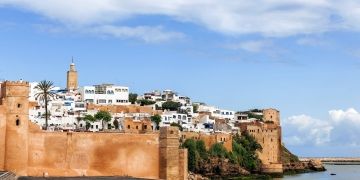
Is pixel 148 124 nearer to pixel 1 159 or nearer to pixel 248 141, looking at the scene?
pixel 248 141

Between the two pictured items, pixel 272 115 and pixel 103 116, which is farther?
pixel 272 115

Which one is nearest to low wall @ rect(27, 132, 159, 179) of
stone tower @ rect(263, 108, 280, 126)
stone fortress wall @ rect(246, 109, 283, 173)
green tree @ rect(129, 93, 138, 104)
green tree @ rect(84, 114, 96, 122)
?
green tree @ rect(84, 114, 96, 122)

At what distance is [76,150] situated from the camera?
33719 mm

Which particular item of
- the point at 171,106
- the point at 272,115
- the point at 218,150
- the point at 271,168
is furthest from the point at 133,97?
the point at 218,150

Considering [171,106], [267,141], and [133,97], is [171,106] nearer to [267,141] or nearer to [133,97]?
[133,97]

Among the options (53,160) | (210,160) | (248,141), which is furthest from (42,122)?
(53,160)

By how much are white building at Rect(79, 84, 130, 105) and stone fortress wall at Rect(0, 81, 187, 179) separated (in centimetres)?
5047

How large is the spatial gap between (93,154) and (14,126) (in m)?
4.11

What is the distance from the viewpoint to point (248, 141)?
77.4 meters

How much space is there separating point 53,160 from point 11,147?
223 centimetres

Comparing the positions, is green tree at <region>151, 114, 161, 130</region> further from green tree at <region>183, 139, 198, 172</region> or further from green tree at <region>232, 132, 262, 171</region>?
green tree at <region>183, 139, 198, 172</region>

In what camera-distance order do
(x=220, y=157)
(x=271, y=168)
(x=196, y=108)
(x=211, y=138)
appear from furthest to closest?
(x=196, y=108)
(x=271, y=168)
(x=211, y=138)
(x=220, y=157)

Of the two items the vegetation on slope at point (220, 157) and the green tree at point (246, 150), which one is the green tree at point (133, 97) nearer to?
the green tree at point (246, 150)

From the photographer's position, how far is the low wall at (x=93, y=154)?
32.9 metres
